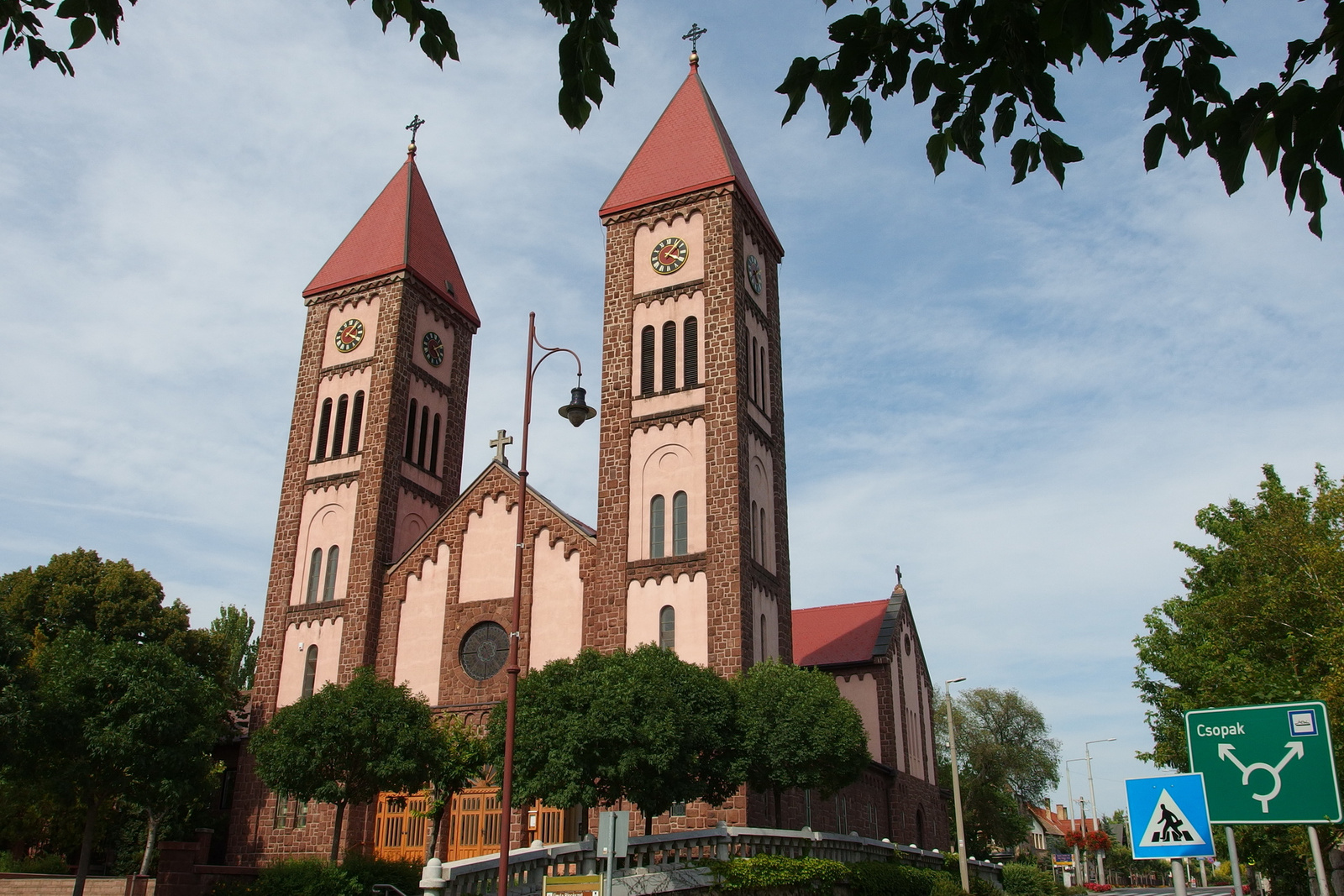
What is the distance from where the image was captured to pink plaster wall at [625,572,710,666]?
30.6m

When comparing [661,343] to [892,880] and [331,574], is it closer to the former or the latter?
[331,574]

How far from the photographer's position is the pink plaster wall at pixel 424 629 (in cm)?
3409

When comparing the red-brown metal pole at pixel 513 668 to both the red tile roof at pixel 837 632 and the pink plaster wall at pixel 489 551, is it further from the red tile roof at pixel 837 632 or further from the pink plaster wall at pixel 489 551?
the red tile roof at pixel 837 632

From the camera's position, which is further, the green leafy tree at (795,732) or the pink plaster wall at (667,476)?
the pink plaster wall at (667,476)

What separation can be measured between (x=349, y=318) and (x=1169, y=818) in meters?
37.7

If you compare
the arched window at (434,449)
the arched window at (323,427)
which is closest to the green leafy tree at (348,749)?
the arched window at (323,427)

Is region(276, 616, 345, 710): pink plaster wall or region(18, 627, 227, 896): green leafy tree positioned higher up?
region(276, 616, 345, 710): pink plaster wall

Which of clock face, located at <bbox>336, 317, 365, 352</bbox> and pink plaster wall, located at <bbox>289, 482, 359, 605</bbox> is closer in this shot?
pink plaster wall, located at <bbox>289, 482, 359, 605</bbox>

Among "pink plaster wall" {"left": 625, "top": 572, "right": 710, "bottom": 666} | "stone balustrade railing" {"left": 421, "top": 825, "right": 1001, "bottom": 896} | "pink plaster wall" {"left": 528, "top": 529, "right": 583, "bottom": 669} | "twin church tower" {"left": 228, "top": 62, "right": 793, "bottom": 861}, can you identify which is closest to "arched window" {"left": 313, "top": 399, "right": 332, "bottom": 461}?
"twin church tower" {"left": 228, "top": 62, "right": 793, "bottom": 861}

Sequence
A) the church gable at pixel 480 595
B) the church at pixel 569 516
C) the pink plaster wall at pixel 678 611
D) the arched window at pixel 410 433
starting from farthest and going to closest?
the arched window at pixel 410 433 < the church gable at pixel 480 595 < the church at pixel 569 516 < the pink plaster wall at pixel 678 611

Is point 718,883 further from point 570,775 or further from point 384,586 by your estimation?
point 384,586

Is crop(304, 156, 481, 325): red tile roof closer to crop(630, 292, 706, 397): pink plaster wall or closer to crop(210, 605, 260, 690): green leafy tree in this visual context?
crop(630, 292, 706, 397): pink plaster wall

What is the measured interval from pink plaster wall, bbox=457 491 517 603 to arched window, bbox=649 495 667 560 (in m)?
4.73

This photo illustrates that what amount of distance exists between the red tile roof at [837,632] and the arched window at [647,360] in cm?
1358
